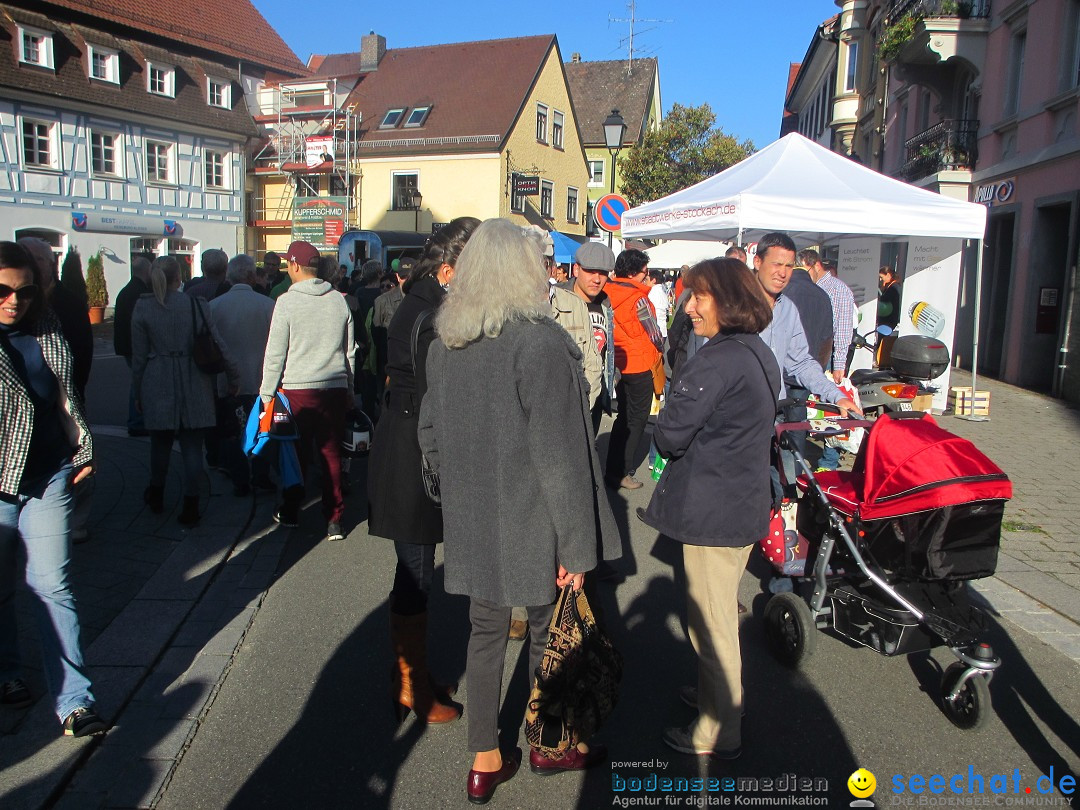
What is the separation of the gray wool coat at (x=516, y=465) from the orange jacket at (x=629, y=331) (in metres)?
3.82

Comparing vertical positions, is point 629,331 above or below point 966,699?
above

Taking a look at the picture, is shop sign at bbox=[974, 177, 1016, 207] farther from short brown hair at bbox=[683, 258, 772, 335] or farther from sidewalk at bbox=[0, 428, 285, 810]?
short brown hair at bbox=[683, 258, 772, 335]

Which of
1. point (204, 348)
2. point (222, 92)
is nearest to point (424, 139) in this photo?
point (222, 92)

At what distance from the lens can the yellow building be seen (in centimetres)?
3509

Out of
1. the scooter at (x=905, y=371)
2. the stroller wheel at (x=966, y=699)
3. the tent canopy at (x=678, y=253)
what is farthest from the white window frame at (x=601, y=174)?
the stroller wheel at (x=966, y=699)

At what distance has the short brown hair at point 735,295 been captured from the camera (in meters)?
3.12

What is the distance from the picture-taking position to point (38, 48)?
26203 mm

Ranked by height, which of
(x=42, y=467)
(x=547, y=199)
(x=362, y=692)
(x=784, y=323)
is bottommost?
(x=362, y=692)

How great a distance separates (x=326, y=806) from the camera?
2.96 meters

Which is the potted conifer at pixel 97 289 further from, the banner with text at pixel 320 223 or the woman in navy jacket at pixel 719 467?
the woman in navy jacket at pixel 719 467

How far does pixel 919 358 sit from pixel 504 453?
3.51m

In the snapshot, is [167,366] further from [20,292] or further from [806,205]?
[806,205]

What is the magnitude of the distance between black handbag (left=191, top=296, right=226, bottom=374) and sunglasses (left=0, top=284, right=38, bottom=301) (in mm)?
2734

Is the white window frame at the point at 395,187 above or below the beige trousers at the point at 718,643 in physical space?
above
